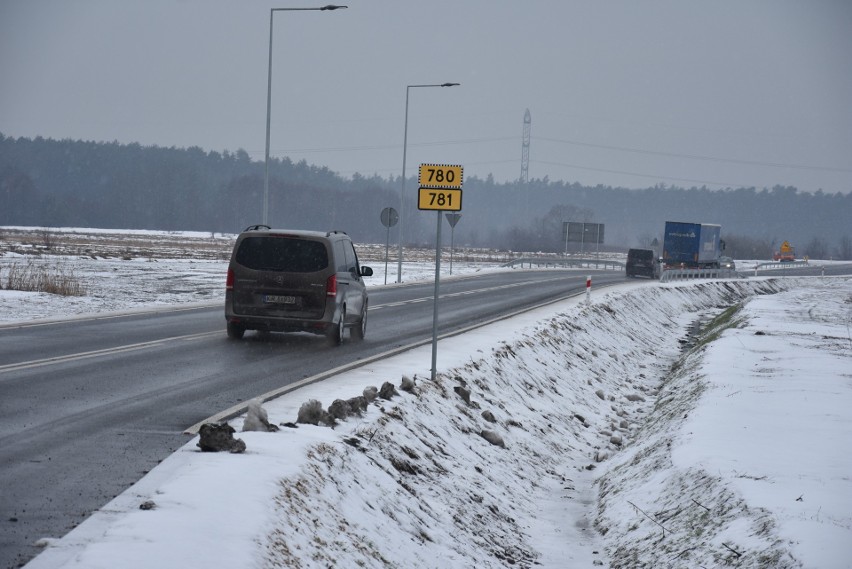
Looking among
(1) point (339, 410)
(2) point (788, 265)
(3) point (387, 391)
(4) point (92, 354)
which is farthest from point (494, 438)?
(2) point (788, 265)

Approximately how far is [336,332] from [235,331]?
193 centimetres

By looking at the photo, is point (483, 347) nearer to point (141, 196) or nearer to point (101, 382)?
point (101, 382)

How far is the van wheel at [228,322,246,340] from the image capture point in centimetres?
1719

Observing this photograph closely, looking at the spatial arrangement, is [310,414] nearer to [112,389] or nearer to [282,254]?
[112,389]

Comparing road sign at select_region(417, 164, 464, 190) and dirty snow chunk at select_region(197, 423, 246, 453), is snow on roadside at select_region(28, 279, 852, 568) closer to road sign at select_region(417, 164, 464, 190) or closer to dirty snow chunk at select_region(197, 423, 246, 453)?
dirty snow chunk at select_region(197, 423, 246, 453)

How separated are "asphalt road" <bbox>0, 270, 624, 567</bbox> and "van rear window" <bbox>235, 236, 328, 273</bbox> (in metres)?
1.41

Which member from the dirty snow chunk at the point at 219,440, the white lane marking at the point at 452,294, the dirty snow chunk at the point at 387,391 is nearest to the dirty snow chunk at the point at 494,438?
the dirty snow chunk at the point at 387,391

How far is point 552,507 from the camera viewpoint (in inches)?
463

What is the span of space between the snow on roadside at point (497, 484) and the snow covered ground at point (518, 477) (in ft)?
0.09

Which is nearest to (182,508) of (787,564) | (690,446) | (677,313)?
(787,564)

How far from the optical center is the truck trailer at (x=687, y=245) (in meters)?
63.8

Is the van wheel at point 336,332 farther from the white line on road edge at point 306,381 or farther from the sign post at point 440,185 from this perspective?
the sign post at point 440,185

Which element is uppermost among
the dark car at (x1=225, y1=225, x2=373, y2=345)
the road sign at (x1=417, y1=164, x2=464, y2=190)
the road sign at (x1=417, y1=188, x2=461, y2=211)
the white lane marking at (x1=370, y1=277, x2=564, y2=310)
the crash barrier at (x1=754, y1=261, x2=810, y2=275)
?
the road sign at (x1=417, y1=164, x2=464, y2=190)

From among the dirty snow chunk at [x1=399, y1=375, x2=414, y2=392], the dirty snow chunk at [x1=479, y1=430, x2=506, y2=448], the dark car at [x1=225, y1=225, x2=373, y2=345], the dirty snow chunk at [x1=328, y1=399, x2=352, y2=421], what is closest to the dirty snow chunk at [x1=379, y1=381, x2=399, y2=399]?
the dirty snow chunk at [x1=399, y1=375, x2=414, y2=392]
